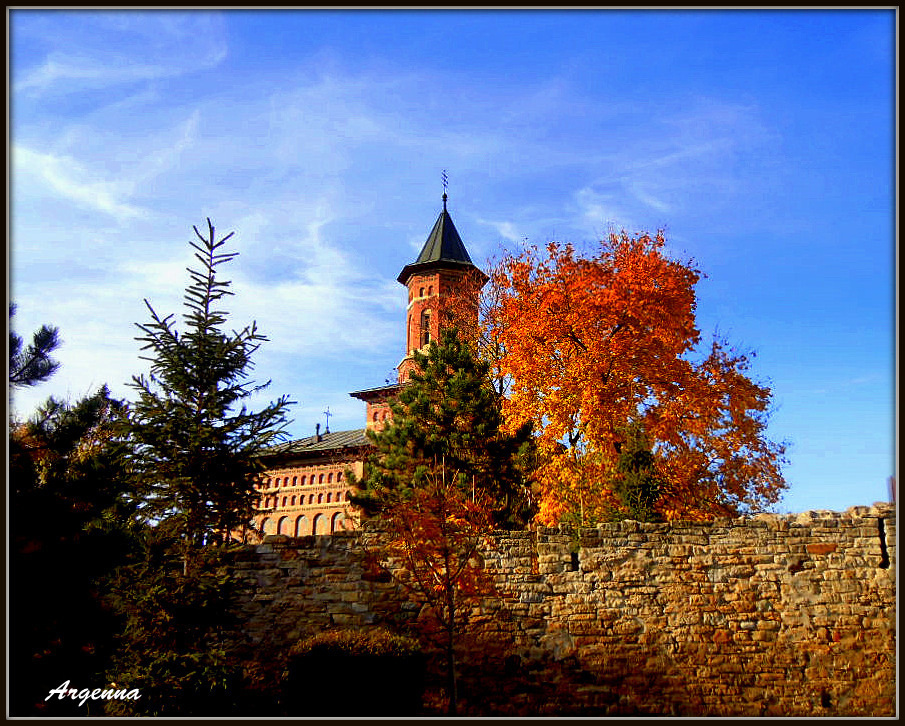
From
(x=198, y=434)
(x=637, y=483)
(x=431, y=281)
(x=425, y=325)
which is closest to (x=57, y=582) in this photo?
(x=198, y=434)

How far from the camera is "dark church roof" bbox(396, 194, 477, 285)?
40969 millimetres

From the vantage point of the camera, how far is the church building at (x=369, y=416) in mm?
40375

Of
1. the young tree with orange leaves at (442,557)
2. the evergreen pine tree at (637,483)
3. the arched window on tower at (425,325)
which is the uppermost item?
the arched window on tower at (425,325)

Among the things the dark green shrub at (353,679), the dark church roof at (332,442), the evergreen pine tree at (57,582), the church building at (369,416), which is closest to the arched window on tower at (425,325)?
the church building at (369,416)

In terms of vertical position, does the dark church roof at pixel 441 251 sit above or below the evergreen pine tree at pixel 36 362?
above

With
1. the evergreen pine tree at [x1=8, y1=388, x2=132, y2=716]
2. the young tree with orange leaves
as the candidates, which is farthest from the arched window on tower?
the young tree with orange leaves

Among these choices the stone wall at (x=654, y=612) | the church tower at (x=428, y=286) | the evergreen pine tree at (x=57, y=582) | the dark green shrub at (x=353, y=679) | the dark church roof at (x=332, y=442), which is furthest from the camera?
the dark church roof at (x=332, y=442)

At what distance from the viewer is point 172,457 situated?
9.38 meters

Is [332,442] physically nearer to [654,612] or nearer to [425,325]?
[425,325]

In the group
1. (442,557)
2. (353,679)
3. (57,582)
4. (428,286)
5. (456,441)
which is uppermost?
(428,286)

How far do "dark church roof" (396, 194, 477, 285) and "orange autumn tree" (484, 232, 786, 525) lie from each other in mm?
21613

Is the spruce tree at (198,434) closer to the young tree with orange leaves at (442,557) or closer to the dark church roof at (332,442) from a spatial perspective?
the young tree with orange leaves at (442,557)

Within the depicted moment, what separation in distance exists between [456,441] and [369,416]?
2467 centimetres

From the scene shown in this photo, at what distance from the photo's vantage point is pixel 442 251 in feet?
136
